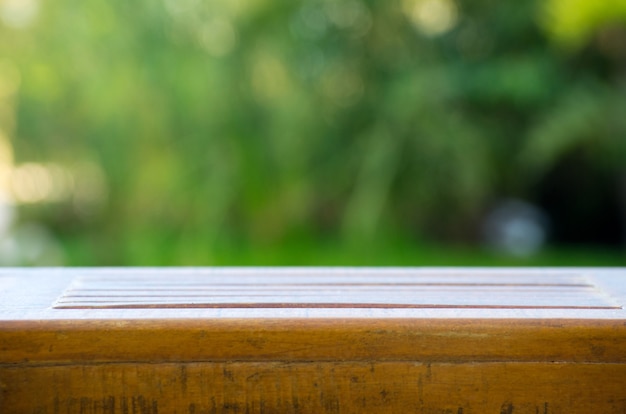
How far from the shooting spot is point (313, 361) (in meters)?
0.45

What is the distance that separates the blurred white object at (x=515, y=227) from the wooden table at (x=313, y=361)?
4278 millimetres

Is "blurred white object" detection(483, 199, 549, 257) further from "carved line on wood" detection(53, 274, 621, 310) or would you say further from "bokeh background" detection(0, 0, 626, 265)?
"carved line on wood" detection(53, 274, 621, 310)

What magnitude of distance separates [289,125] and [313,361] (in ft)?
12.5

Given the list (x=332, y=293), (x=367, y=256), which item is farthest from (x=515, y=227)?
(x=332, y=293)

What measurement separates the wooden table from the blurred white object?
168 inches

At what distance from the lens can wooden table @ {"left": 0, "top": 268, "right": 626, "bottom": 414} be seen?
45cm

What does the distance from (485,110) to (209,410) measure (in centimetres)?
423

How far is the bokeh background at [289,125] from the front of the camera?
419 centimetres

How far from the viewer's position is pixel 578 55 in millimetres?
4273

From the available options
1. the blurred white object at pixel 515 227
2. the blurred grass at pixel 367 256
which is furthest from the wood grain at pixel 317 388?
the blurred white object at pixel 515 227

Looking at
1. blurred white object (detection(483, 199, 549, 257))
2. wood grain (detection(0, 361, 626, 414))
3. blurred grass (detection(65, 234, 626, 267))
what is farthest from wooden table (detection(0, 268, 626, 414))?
blurred white object (detection(483, 199, 549, 257))

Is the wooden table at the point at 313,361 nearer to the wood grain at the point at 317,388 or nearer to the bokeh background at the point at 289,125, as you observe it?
the wood grain at the point at 317,388

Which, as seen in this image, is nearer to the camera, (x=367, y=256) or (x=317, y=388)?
(x=317, y=388)

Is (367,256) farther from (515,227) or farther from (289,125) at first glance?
(515,227)
